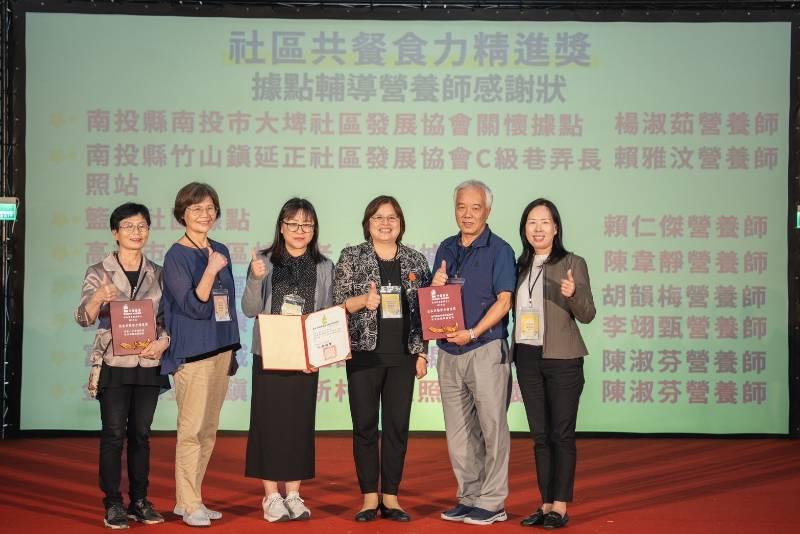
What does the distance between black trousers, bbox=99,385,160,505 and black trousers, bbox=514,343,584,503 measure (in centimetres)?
161

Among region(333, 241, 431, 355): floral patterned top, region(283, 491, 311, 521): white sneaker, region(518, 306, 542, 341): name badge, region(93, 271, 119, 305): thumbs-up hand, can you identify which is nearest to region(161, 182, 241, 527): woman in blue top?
region(93, 271, 119, 305): thumbs-up hand

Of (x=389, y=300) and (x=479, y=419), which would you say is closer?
(x=389, y=300)

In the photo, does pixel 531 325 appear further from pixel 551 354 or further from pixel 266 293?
pixel 266 293

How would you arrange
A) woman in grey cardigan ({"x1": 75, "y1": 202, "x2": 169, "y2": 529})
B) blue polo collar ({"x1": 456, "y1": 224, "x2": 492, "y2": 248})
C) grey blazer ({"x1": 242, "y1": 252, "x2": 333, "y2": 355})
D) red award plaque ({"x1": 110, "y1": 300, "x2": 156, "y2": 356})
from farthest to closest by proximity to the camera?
blue polo collar ({"x1": 456, "y1": 224, "x2": 492, "y2": 248}) → grey blazer ({"x1": 242, "y1": 252, "x2": 333, "y2": 355}) → woman in grey cardigan ({"x1": 75, "y1": 202, "x2": 169, "y2": 529}) → red award plaque ({"x1": 110, "y1": 300, "x2": 156, "y2": 356})

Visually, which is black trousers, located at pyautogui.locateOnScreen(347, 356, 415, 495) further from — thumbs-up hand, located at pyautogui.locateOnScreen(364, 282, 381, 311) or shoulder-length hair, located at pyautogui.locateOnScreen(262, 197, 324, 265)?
shoulder-length hair, located at pyautogui.locateOnScreen(262, 197, 324, 265)

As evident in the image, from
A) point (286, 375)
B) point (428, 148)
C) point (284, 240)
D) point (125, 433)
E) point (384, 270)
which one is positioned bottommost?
point (125, 433)

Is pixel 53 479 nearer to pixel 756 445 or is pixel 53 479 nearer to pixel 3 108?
pixel 3 108

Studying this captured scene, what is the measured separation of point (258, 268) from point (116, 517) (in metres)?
1.21

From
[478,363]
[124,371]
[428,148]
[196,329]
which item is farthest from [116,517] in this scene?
[428,148]

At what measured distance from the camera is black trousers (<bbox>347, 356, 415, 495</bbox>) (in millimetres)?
4230

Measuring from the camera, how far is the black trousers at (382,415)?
4230 millimetres

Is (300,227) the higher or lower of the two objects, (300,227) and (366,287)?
the higher

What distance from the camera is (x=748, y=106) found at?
6.78 metres

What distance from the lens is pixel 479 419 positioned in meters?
4.33
